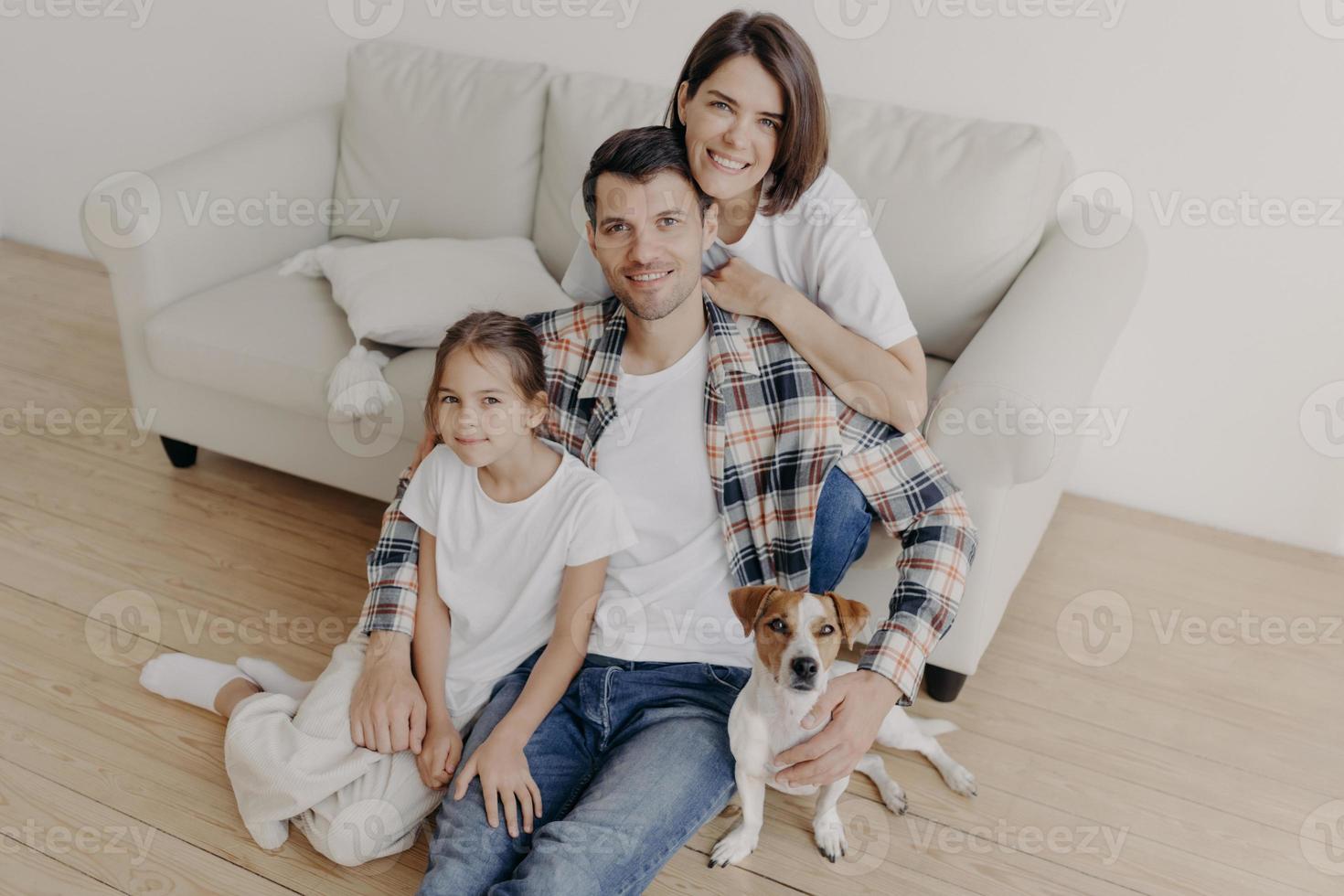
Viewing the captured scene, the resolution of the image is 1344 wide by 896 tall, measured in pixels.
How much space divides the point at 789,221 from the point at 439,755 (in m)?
0.95

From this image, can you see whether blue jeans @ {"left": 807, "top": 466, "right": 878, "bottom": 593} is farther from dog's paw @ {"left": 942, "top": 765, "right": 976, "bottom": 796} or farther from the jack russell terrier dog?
dog's paw @ {"left": 942, "top": 765, "right": 976, "bottom": 796}

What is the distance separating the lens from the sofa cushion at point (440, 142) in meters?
2.47

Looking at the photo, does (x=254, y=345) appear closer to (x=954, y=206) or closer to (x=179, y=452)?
(x=179, y=452)

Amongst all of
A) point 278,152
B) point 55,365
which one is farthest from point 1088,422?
point 55,365

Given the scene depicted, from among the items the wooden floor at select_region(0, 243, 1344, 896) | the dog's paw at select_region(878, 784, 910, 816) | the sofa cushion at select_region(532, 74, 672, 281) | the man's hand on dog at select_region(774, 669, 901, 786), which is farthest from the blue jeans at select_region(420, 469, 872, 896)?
the sofa cushion at select_region(532, 74, 672, 281)

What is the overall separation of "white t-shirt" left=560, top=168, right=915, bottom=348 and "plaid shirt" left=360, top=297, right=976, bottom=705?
12 cm

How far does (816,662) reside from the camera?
142cm

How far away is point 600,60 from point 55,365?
5.37 feet

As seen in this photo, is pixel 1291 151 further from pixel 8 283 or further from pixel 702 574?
pixel 8 283

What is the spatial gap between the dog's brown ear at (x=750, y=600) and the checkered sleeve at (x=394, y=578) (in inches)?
20.2

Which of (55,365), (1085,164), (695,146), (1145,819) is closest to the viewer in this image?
(695,146)

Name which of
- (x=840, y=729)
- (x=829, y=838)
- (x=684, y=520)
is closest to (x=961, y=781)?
(x=829, y=838)

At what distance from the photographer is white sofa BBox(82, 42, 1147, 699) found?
5.90 ft

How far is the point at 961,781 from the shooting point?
1.77m
